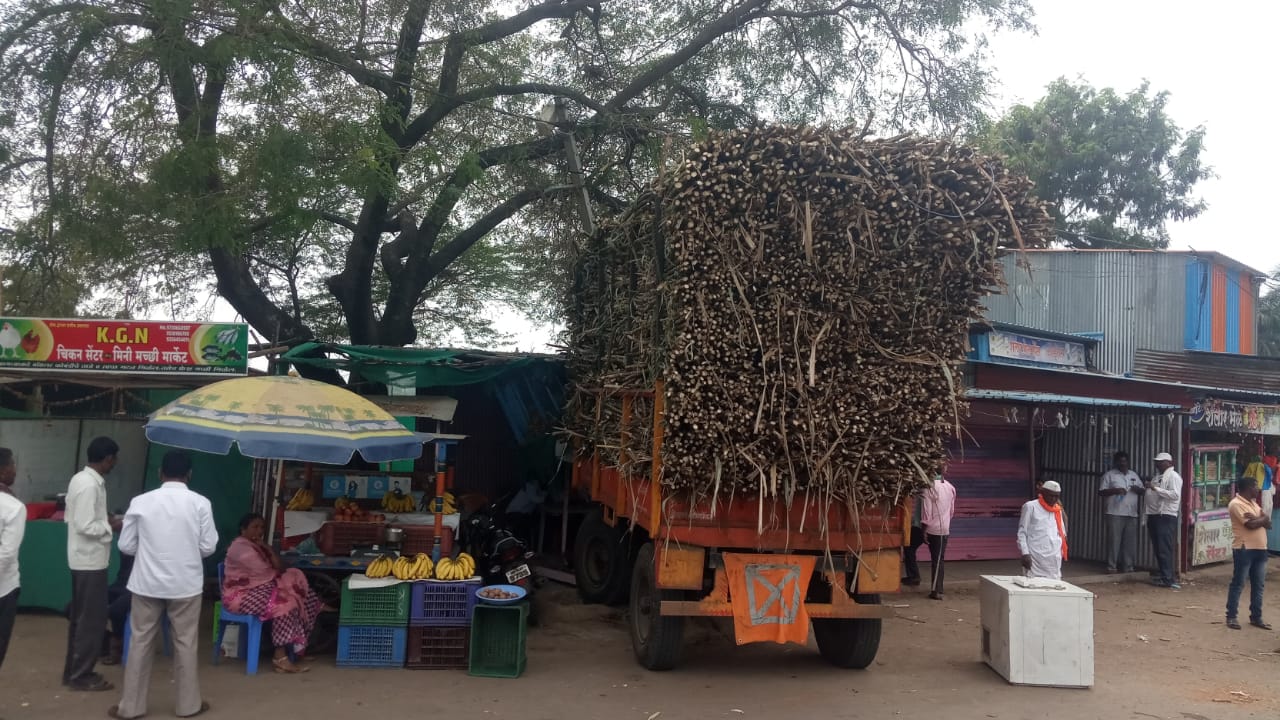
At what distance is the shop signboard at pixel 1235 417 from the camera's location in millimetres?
12438

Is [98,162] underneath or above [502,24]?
underneath

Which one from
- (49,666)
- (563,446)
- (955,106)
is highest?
(955,106)

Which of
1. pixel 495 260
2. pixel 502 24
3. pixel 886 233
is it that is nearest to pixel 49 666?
pixel 886 233

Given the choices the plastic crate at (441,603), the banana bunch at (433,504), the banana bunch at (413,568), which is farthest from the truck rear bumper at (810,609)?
the banana bunch at (433,504)

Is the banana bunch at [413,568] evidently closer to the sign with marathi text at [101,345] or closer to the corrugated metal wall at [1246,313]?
the sign with marathi text at [101,345]

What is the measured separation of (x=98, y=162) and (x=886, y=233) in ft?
27.7

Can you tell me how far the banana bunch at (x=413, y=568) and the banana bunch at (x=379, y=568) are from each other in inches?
1.5

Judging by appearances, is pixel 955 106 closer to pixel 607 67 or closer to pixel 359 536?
pixel 607 67

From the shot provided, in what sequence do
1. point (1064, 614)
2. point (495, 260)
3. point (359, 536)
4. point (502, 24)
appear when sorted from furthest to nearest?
point (495, 260)
point (502, 24)
point (359, 536)
point (1064, 614)

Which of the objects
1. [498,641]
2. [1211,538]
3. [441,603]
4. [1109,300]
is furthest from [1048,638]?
[1109,300]

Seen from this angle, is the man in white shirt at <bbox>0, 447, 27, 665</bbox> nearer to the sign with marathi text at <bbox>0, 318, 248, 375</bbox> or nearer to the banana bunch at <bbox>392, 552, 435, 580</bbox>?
the banana bunch at <bbox>392, 552, 435, 580</bbox>

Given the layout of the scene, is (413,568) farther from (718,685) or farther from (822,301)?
(822,301)

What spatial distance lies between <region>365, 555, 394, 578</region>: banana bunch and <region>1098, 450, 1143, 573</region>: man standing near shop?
9413 millimetres

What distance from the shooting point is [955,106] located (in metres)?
12.7
